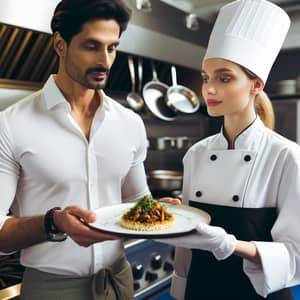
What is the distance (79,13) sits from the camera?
3.09 feet

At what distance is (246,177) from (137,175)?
330 millimetres

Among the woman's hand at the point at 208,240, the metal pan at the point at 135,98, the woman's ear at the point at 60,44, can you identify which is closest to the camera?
the woman's hand at the point at 208,240

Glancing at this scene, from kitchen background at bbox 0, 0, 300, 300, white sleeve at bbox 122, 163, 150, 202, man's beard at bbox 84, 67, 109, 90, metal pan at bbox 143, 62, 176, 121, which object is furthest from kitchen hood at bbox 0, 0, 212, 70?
white sleeve at bbox 122, 163, 150, 202

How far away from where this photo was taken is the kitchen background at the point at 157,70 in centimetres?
147

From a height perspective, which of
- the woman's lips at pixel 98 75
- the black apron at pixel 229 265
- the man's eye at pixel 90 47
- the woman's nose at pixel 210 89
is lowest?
the black apron at pixel 229 265

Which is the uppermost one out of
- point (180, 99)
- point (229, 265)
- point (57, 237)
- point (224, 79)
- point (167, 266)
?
point (224, 79)

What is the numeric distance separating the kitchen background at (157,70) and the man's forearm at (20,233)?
0.91 ft

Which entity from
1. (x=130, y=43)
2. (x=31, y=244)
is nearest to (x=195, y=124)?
(x=130, y=43)

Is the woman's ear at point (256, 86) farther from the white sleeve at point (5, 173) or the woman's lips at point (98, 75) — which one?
the white sleeve at point (5, 173)

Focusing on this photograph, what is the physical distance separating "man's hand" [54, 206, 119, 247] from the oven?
0.67 m

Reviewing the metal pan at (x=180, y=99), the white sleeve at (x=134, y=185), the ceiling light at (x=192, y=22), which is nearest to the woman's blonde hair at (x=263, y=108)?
the white sleeve at (x=134, y=185)

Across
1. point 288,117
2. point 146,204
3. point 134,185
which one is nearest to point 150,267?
point 134,185

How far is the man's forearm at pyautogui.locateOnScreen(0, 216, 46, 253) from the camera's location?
0.90m

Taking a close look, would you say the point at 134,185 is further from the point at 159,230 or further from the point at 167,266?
the point at 167,266
